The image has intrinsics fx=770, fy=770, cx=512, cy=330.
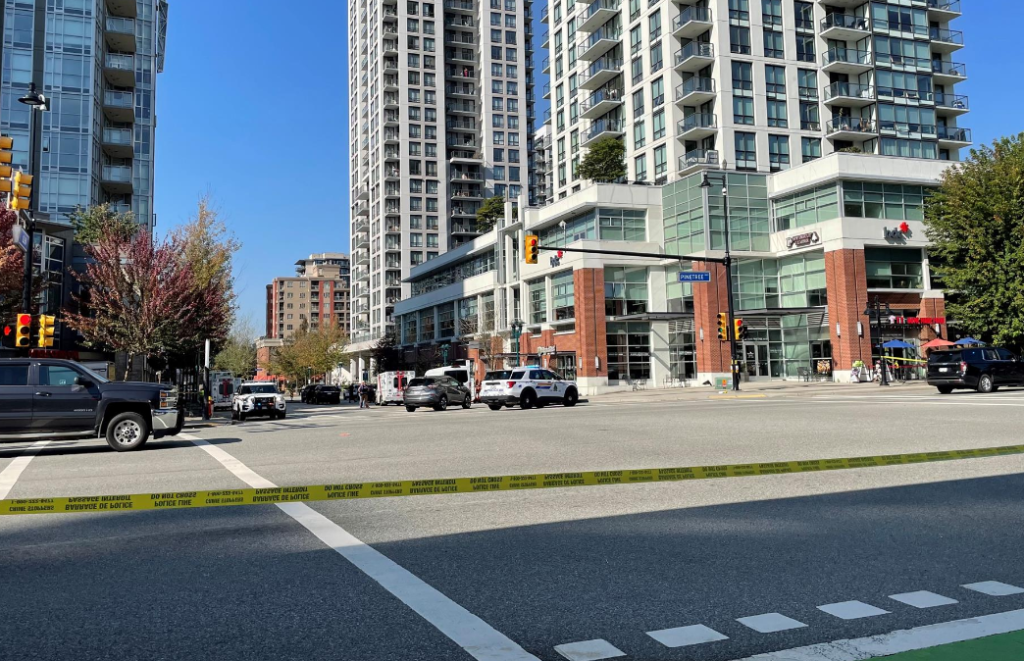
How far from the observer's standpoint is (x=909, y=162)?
4975 centimetres

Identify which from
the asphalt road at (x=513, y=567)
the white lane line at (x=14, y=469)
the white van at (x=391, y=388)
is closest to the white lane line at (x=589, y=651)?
the asphalt road at (x=513, y=567)

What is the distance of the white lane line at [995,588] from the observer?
180 inches

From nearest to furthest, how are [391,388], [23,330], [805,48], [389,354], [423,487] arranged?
[423,487] < [23,330] < [391,388] < [805,48] < [389,354]

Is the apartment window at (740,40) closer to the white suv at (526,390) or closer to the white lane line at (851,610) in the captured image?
the white suv at (526,390)

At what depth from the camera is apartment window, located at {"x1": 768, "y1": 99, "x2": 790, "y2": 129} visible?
191 ft

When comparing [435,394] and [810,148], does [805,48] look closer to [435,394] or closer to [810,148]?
[810,148]

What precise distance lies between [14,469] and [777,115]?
57.2 meters

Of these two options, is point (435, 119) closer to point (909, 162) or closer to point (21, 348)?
point (909, 162)

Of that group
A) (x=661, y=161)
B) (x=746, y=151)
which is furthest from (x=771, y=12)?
(x=661, y=161)

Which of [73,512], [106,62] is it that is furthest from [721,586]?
[106,62]

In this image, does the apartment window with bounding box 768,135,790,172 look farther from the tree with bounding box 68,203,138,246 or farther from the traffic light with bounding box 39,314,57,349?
the traffic light with bounding box 39,314,57,349

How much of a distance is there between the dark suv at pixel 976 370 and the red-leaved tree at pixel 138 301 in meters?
29.0

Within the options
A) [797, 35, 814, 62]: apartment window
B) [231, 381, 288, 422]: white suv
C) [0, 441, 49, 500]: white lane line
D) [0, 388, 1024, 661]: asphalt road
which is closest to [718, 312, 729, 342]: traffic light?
[231, 381, 288, 422]: white suv

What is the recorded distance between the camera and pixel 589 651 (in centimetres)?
367
